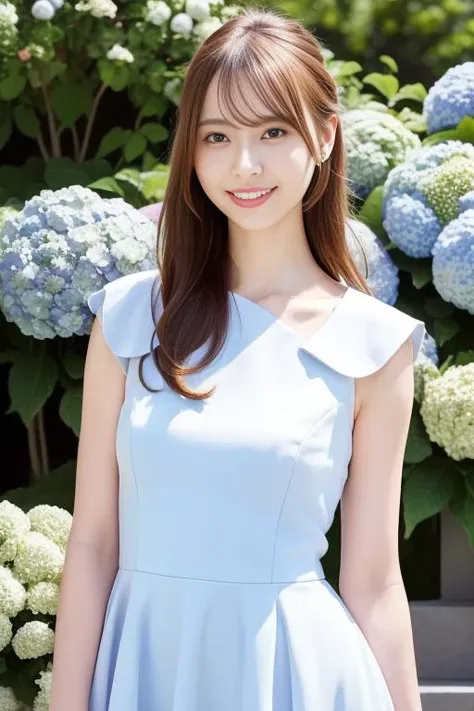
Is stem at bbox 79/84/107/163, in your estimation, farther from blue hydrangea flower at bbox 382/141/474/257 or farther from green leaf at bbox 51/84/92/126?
blue hydrangea flower at bbox 382/141/474/257

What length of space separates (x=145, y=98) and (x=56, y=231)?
0.72 metres

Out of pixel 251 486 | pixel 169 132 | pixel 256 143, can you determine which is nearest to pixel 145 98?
pixel 169 132

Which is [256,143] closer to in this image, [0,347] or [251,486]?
[251,486]

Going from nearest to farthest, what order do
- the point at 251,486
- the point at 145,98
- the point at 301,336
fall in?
1. the point at 251,486
2. the point at 301,336
3. the point at 145,98

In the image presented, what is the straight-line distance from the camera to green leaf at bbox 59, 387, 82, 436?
2623mm

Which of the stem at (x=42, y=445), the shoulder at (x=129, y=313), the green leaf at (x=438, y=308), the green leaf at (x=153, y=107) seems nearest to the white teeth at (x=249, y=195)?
the shoulder at (x=129, y=313)

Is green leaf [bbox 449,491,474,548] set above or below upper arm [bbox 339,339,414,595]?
below

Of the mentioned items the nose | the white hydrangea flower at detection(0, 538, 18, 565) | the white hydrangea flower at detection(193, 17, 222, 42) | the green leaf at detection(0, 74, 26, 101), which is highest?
the white hydrangea flower at detection(193, 17, 222, 42)

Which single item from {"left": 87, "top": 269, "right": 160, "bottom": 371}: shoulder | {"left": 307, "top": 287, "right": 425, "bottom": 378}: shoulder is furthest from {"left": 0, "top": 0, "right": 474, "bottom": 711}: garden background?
{"left": 307, "top": 287, "right": 425, "bottom": 378}: shoulder

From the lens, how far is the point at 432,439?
2.57 m

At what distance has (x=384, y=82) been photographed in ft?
10.7

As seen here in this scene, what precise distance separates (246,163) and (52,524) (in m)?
0.89

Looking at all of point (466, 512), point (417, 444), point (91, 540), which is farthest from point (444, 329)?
point (91, 540)

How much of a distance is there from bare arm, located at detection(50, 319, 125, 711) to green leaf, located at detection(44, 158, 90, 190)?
1.27m
